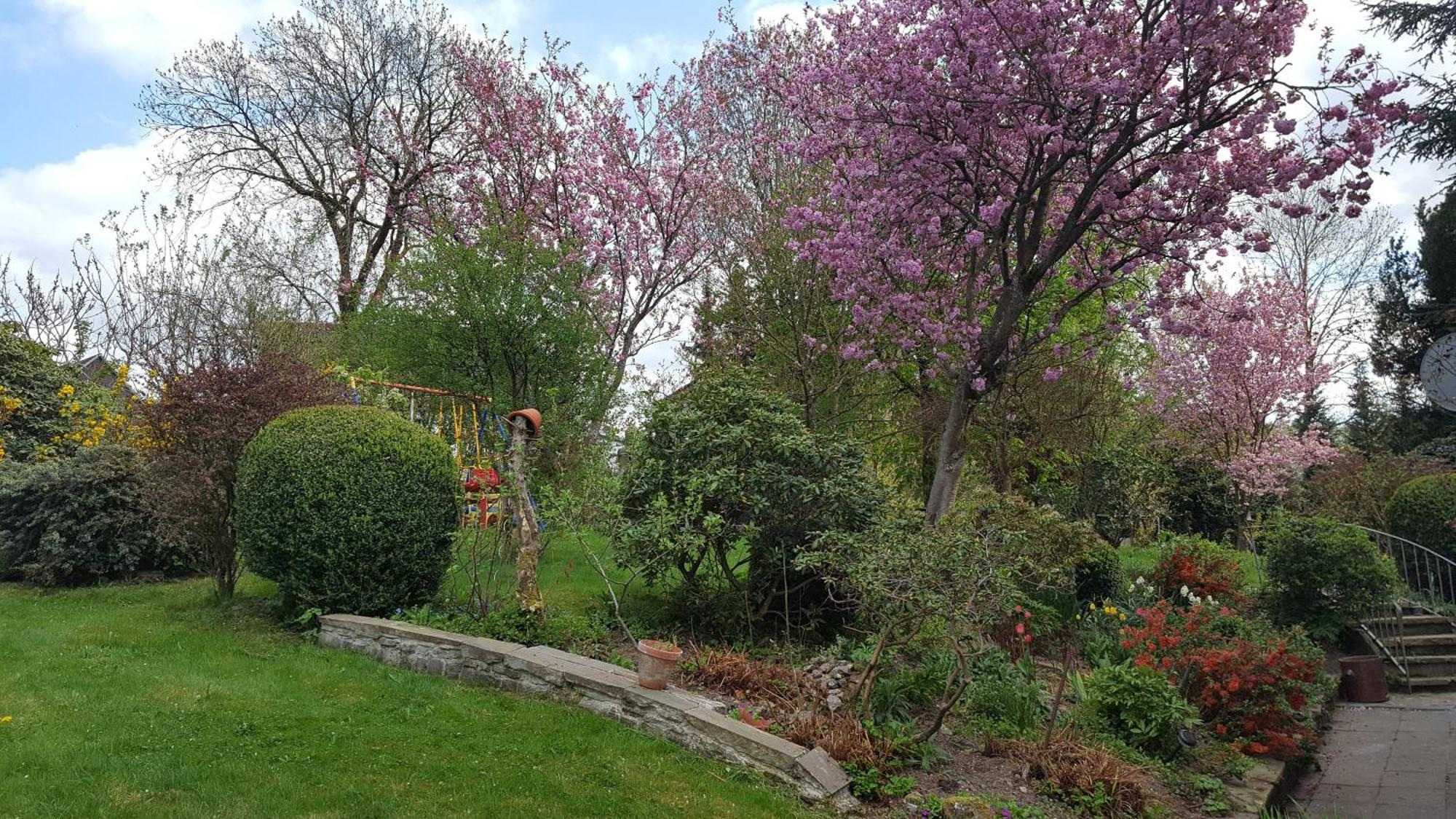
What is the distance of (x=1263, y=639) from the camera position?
6809 millimetres

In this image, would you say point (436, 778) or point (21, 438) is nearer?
point (436, 778)

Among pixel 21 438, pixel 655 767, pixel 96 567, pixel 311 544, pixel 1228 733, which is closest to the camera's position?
pixel 655 767

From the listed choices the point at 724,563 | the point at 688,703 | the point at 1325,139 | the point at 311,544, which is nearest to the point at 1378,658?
→ the point at 1325,139

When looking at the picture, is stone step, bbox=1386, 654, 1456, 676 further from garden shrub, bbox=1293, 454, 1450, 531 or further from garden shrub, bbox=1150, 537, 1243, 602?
garden shrub, bbox=1293, 454, 1450, 531

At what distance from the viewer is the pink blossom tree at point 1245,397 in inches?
586

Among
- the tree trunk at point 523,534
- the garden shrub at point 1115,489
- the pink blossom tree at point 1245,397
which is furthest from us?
the pink blossom tree at point 1245,397

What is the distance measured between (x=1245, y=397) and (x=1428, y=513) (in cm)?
540

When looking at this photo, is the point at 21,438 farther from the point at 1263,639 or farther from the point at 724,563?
the point at 1263,639

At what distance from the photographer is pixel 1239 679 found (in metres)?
5.76

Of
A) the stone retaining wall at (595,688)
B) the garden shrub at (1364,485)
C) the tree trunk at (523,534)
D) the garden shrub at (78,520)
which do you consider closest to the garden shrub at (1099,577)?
the stone retaining wall at (595,688)

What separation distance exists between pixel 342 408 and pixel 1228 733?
21.6ft

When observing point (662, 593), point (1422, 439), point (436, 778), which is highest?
point (1422, 439)

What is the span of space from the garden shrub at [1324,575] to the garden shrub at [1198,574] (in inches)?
18.7

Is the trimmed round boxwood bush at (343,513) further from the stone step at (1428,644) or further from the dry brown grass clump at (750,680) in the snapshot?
the stone step at (1428,644)
